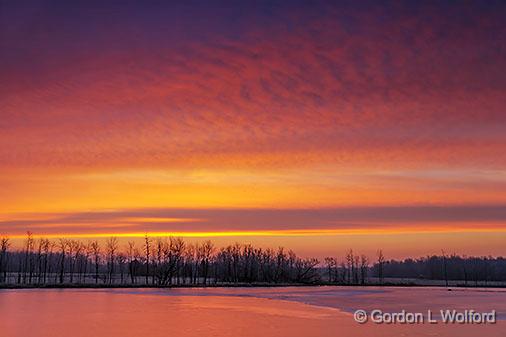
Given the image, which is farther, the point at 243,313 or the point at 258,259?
the point at 258,259

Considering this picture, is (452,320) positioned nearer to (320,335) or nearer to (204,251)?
(320,335)

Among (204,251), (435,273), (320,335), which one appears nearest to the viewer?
(320,335)

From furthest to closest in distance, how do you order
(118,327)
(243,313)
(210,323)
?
(243,313) < (210,323) < (118,327)

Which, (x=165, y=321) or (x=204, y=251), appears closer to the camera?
(x=165, y=321)

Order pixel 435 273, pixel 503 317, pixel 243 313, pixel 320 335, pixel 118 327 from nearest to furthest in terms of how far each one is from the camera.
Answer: pixel 320 335 → pixel 118 327 → pixel 503 317 → pixel 243 313 → pixel 435 273

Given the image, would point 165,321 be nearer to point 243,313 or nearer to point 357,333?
point 243,313

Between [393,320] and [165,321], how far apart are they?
1036 centimetres

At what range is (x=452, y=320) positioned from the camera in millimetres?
25109

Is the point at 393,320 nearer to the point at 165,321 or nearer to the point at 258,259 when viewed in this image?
the point at 165,321

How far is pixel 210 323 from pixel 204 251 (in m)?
94.5

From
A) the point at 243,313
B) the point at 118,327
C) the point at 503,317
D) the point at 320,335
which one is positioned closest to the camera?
the point at 320,335

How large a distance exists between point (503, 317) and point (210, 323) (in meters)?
14.5

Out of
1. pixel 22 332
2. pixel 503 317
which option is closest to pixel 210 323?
pixel 22 332

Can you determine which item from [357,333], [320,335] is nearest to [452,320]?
[357,333]
